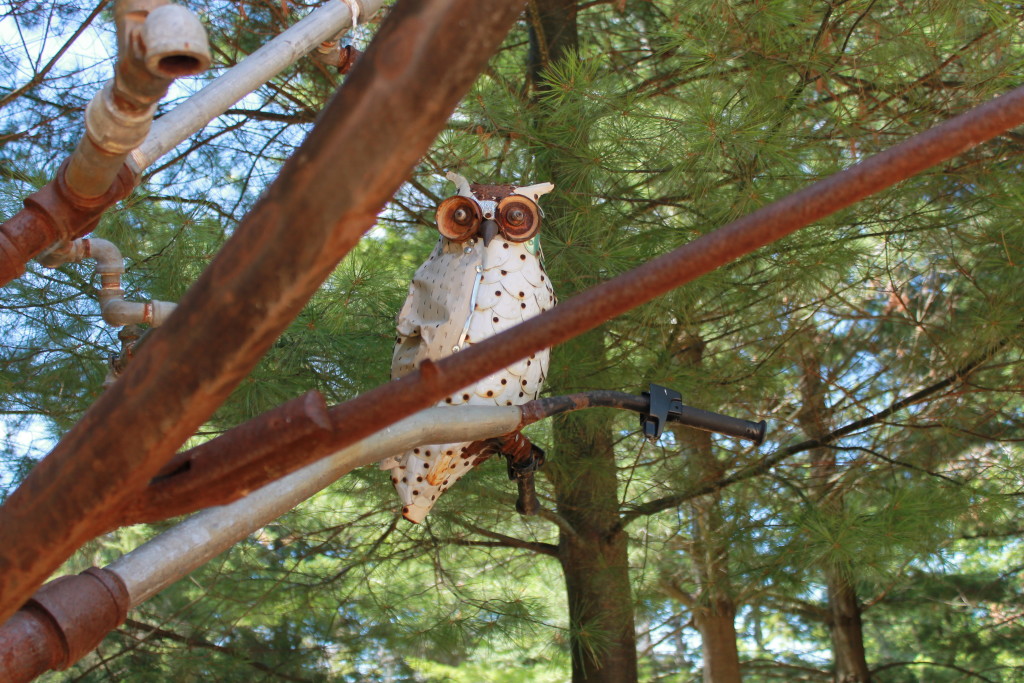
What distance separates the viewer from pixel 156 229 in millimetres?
3033

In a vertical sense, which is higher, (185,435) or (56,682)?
(56,682)

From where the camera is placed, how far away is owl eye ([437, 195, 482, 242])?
2043 mm

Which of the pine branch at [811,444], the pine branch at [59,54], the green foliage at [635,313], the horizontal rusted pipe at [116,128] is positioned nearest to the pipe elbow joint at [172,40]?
the horizontal rusted pipe at [116,128]

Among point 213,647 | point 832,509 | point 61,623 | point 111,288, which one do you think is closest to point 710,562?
point 832,509

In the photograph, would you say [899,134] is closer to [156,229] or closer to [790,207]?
[156,229]

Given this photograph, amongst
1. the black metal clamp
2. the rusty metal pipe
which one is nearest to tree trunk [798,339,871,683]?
the black metal clamp

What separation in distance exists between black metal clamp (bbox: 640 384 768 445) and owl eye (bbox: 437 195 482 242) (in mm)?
530

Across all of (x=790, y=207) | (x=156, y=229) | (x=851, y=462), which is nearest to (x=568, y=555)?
(x=851, y=462)

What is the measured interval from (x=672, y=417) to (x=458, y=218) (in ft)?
2.00

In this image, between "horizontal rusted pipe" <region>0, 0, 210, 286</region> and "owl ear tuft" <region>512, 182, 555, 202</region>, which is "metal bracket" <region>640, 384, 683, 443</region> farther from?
"horizontal rusted pipe" <region>0, 0, 210, 286</region>

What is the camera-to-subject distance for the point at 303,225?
0.83m

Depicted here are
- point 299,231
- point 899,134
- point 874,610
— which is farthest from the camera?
point 874,610

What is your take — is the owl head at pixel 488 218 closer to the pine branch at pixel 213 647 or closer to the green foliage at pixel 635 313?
the green foliage at pixel 635 313

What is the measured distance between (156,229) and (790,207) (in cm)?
247
